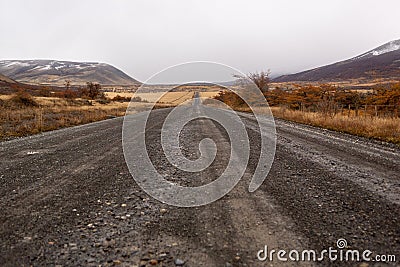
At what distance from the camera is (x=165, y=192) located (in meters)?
4.51

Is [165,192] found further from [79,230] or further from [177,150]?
[177,150]

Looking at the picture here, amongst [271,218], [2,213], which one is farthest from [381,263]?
[2,213]

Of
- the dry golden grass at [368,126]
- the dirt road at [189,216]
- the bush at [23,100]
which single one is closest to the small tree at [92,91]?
the bush at [23,100]

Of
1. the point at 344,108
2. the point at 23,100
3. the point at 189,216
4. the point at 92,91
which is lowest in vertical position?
the point at 189,216

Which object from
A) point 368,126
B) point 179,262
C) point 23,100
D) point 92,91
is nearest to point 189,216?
point 179,262

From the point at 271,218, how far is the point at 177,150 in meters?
4.84

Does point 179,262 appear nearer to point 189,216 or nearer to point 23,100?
point 189,216

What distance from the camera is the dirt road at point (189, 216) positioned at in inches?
106

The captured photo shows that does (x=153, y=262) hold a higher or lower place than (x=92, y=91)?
lower

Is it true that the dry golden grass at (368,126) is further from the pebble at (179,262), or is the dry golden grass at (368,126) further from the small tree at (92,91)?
the small tree at (92,91)

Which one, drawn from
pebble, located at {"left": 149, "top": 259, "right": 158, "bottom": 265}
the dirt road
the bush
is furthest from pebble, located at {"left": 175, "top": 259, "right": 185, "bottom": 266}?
the bush

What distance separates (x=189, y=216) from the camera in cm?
354

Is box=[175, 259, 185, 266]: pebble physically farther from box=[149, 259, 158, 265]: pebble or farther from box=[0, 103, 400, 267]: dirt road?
box=[149, 259, 158, 265]: pebble

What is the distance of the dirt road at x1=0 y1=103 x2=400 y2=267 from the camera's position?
2689 millimetres
